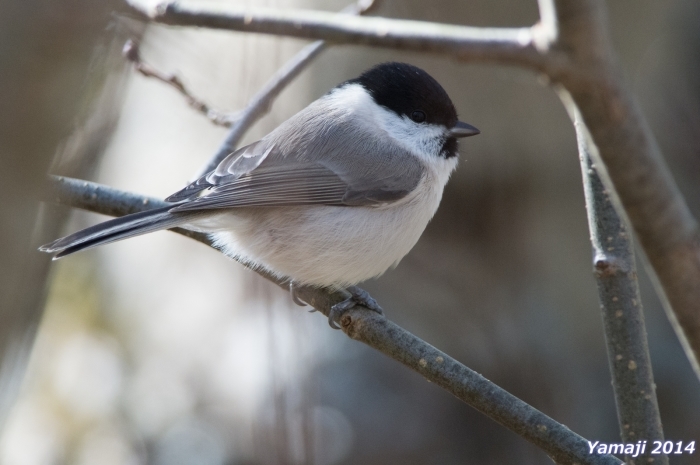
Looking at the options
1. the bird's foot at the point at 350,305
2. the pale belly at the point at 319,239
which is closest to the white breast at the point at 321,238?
the pale belly at the point at 319,239

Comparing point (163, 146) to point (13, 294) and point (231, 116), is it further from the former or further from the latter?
point (13, 294)

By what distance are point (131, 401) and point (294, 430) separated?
6.50 ft

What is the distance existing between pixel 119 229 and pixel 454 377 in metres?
1.22

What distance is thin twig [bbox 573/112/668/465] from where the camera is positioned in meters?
1.85

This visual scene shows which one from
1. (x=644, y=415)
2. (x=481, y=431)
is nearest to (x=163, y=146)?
→ (x=481, y=431)

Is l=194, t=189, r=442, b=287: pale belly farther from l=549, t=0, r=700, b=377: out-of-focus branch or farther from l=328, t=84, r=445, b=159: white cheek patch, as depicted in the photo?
l=549, t=0, r=700, b=377: out-of-focus branch

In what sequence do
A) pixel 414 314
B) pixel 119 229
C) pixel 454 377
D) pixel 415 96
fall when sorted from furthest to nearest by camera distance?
pixel 414 314 → pixel 415 96 → pixel 119 229 → pixel 454 377

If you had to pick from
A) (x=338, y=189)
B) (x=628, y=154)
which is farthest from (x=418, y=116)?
(x=628, y=154)

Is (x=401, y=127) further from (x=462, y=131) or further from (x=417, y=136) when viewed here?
(x=462, y=131)

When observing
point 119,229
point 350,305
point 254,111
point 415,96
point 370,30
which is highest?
point 415,96

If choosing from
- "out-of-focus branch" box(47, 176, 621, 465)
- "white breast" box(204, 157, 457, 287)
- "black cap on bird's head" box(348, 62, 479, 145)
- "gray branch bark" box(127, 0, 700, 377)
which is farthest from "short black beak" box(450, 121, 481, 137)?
"gray branch bark" box(127, 0, 700, 377)

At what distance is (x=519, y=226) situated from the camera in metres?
4.80

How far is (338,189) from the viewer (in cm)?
283

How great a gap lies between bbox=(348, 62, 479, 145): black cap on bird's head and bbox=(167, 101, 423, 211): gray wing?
0.58 feet
